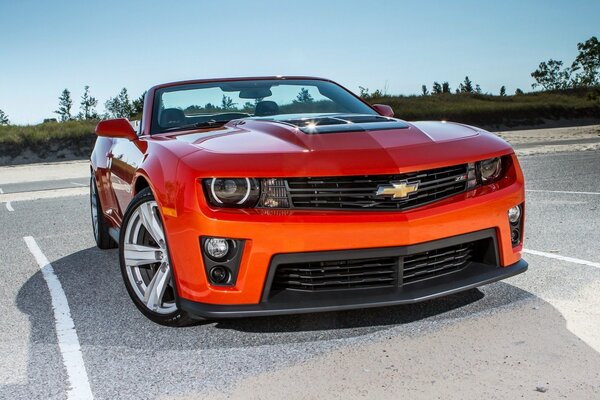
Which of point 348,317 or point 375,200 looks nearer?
point 375,200

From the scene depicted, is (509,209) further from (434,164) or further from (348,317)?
(348,317)

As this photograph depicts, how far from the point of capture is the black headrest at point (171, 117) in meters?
4.63

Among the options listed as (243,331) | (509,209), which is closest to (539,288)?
(509,209)

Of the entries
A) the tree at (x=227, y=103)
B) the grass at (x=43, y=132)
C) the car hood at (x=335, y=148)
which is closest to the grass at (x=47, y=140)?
the grass at (x=43, y=132)

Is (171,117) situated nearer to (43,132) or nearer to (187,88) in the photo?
(187,88)

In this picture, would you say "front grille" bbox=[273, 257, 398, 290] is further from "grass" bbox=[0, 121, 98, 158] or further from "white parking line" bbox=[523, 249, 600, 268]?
"grass" bbox=[0, 121, 98, 158]

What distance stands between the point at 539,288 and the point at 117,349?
2445mm

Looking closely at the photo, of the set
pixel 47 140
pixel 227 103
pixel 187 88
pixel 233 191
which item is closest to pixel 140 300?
pixel 233 191

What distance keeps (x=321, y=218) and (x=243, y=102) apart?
6.66 ft

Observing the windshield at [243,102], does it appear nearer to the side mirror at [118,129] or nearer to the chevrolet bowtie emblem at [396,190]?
the side mirror at [118,129]

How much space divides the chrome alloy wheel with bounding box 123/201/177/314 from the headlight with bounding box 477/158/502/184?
1653mm

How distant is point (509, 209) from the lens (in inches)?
143

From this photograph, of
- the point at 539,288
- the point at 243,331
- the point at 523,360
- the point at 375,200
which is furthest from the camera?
the point at 539,288

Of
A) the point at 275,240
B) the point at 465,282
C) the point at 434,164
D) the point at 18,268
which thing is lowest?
the point at 18,268
